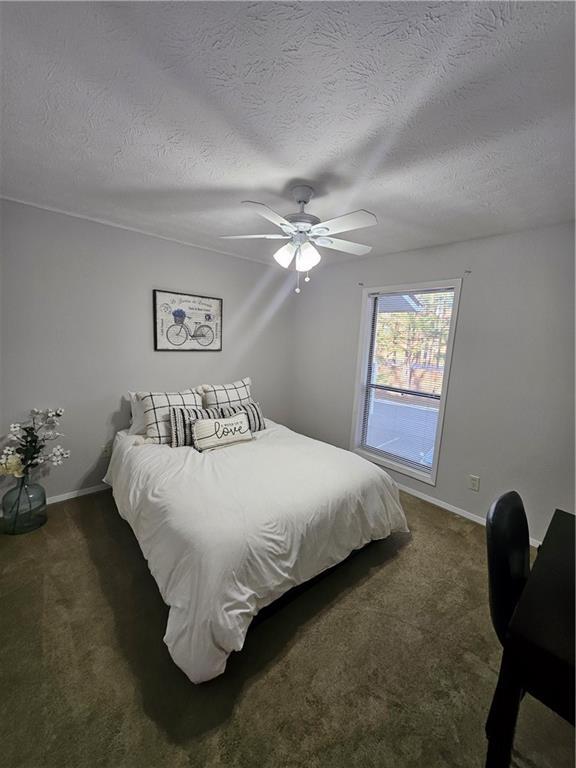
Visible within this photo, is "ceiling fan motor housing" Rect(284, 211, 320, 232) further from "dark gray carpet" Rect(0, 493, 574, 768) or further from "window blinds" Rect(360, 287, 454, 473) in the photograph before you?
"dark gray carpet" Rect(0, 493, 574, 768)

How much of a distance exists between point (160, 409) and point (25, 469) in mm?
996

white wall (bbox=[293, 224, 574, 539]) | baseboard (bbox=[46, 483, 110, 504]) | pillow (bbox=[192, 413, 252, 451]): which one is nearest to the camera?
white wall (bbox=[293, 224, 574, 539])

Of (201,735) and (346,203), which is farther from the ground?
(346,203)

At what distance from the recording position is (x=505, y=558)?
1.08m

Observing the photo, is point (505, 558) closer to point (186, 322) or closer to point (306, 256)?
point (306, 256)

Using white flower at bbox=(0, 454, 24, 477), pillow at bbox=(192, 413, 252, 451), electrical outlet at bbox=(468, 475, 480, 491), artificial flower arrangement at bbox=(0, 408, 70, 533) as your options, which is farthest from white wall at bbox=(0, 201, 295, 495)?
electrical outlet at bbox=(468, 475, 480, 491)

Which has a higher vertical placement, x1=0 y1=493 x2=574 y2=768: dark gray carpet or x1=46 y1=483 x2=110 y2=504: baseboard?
x1=46 y1=483 x2=110 y2=504: baseboard

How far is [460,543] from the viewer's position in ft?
7.63

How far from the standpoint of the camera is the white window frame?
266cm

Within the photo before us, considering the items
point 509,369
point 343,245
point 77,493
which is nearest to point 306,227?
point 343,245

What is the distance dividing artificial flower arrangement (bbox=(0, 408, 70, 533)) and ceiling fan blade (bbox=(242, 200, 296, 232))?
217 centimetres

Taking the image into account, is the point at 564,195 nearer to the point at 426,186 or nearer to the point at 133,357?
the point at 426,186

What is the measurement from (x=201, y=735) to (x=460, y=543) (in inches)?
78.2

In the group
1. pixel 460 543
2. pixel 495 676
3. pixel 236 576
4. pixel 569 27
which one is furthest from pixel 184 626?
pixel 569 27
